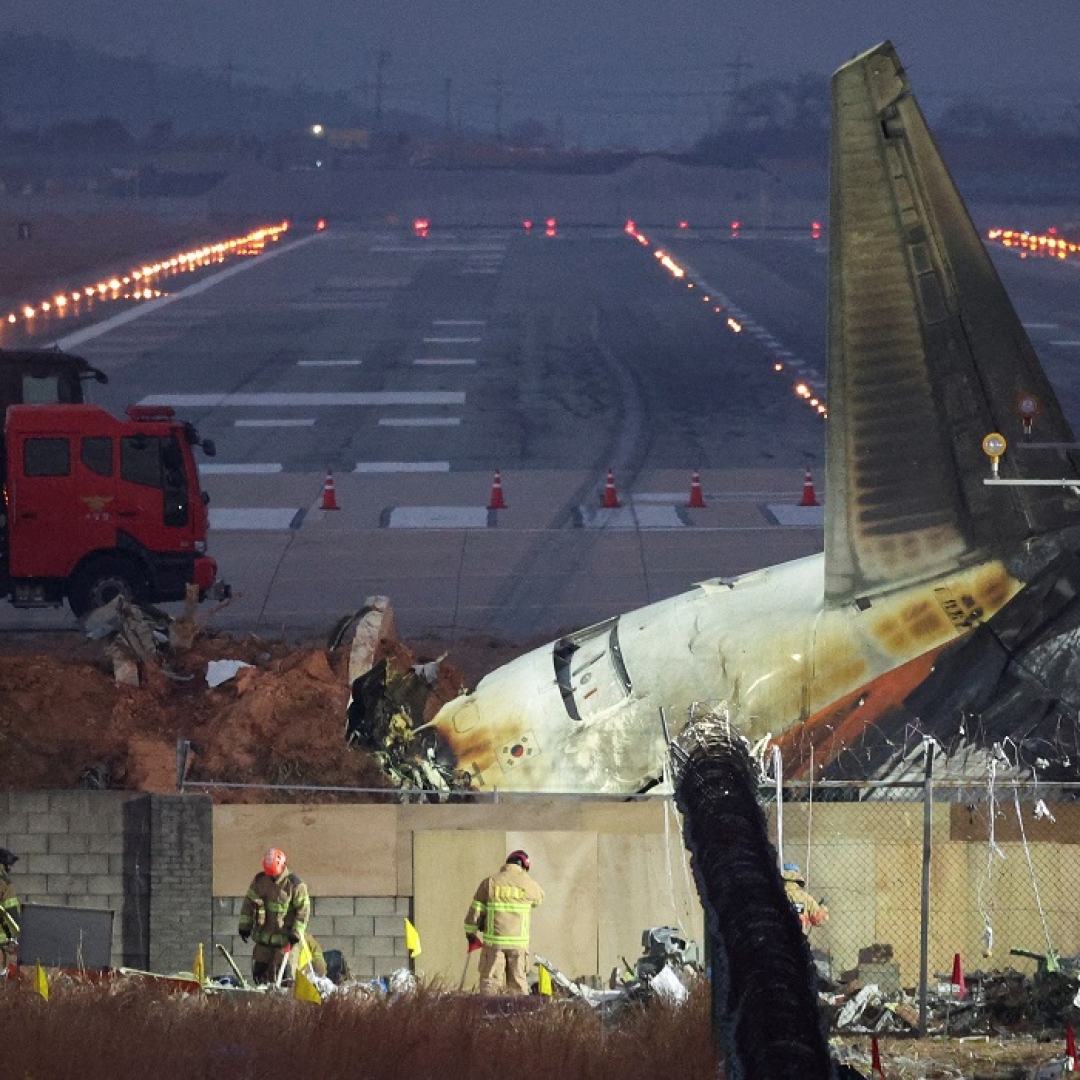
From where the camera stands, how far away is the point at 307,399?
5528cm

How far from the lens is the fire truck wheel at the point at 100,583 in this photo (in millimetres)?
Answer: 29359

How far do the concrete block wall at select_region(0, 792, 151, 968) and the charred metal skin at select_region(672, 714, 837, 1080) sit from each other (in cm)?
795

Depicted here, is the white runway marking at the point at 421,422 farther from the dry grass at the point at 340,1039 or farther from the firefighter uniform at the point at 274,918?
the dry grass at the point at 340,1039

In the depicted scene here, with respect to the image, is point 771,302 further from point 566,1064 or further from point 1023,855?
point 566,1064

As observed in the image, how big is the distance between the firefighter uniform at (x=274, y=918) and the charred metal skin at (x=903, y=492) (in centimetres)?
322

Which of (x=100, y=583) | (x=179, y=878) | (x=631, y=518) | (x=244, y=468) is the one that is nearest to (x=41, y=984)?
(x=179, y=878)

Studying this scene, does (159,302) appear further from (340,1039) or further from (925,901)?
(340,1039)

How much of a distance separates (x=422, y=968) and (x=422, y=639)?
37.3 ft

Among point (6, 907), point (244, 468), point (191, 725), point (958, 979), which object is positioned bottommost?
point (958, 979)

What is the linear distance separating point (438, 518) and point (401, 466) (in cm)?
614

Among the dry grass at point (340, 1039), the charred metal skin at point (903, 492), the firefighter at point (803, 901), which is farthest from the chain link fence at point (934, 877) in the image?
the dry grass at point (340, 1039)

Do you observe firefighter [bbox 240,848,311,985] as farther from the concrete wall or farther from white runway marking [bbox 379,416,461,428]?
white runway marking [bbox 379,416,461,428]

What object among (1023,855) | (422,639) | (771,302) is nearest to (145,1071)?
(1023,855)

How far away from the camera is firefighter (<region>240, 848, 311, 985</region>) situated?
15.5 meters
